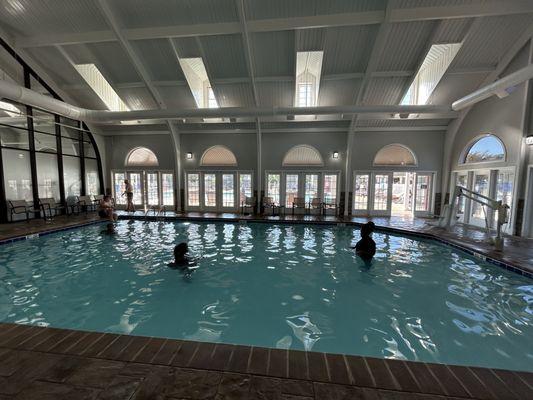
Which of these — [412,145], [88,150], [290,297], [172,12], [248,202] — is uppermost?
[172,12]

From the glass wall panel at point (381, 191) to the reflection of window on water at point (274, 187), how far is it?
4278 mm

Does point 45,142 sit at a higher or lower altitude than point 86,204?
higher

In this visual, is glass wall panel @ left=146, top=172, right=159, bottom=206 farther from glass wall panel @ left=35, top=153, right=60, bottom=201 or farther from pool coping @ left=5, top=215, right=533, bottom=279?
glass wall panel @ left=35, top=153, right=60, bottom=201

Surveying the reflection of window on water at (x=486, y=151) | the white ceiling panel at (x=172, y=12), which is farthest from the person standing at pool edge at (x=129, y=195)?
the reflection of window on water at (x=486, y=151)

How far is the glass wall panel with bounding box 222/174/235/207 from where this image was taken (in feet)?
37.2

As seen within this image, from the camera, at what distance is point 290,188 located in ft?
36.1

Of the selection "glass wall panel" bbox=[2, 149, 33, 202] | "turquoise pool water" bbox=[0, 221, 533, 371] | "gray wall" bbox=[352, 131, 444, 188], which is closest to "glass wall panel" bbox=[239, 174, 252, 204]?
"gray wall" bbox=[352, 131, 444, 188]

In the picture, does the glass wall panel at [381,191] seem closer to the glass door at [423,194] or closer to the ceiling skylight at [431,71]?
the glass door at [423,194]

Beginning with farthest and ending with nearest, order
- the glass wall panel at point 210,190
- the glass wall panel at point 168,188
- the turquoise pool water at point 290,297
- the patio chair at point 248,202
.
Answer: the glass wall panel at point 168,188 < the glass wall panel at point 210,190 < the patio chair at point 248,202 < the turquoise pool water at point 290,297

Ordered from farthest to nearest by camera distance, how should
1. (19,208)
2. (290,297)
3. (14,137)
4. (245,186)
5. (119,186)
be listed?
1. (119,186)
2. (245,186)
3. (19,208)
4. (14,137)
5. (290,297)

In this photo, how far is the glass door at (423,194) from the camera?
10266mm

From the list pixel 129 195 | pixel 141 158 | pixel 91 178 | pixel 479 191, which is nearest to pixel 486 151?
pixel 479 191

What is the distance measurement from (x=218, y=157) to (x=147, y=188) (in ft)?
13.0

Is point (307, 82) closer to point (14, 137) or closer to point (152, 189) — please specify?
point (152, 189)
